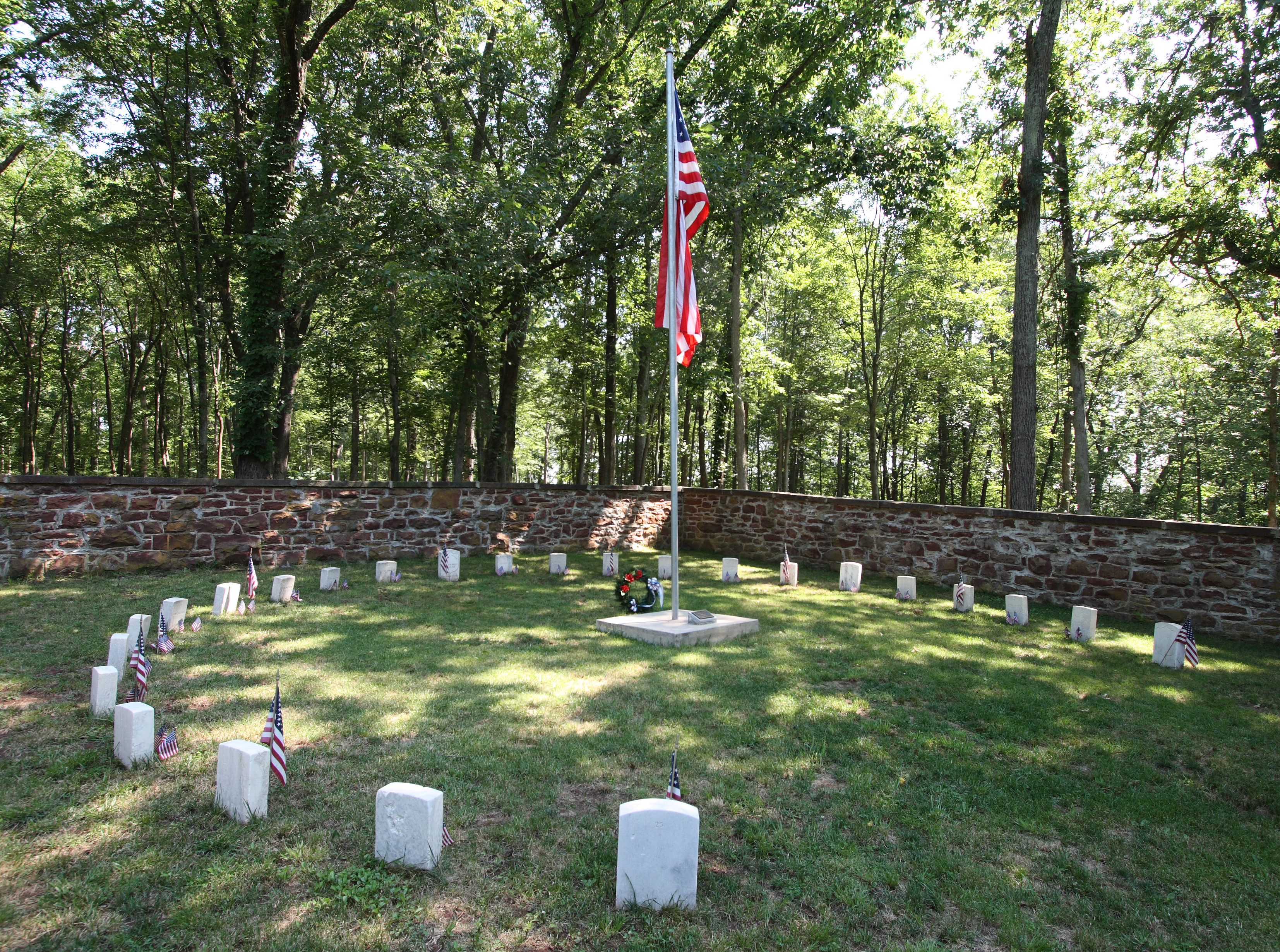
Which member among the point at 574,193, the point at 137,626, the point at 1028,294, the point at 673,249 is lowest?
the point at 137,626

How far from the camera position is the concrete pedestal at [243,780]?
9.70 feet

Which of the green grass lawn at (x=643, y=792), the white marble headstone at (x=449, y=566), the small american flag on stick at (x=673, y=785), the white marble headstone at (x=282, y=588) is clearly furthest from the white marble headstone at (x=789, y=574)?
the small american flag on stick at (x=673, y=785)

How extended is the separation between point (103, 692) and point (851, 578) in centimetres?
869

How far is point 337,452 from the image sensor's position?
92.7 feet

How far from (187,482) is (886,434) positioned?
2428 centimetres

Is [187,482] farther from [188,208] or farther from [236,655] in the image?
[188,208]

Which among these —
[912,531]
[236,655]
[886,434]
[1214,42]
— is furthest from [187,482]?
[886,434]

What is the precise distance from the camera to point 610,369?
52.7 feet

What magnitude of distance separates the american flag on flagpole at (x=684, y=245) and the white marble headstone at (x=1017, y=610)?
489cm

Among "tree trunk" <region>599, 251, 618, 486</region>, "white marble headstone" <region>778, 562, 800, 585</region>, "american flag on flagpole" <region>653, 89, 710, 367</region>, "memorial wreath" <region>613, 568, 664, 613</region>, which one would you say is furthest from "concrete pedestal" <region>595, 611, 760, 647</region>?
A: "tree trunk" <region>599, 251, 618, 486</region>

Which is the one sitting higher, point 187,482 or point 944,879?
point 187,482

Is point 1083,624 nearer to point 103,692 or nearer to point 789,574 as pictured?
point 789,574

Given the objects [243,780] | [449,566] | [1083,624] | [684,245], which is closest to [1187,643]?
[1083,624]

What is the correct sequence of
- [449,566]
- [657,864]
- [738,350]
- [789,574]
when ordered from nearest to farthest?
1. [657,864]
2. [449,566]
3. [789,574]
4. [738,350]
